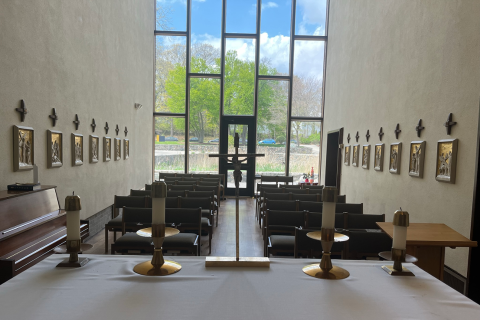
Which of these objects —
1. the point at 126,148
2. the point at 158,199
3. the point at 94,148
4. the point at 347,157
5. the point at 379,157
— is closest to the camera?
the point at 158,199

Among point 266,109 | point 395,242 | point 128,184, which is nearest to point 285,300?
point 395,242

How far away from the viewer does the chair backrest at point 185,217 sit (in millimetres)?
4074

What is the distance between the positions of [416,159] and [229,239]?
10.7 ft

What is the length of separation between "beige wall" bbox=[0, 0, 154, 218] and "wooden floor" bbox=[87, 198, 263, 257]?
2.35 feet

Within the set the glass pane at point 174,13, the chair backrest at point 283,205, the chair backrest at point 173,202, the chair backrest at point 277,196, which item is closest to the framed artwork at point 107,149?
the chair backrest at point 173,202

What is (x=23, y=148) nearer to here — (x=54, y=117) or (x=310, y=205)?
(x=54, y=117)

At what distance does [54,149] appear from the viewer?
4480mm

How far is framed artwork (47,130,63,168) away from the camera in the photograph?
4.33 metres

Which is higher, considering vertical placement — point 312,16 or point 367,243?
point 312,16

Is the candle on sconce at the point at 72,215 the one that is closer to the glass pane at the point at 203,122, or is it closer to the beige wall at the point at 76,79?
the beige wall at the point at 76,79

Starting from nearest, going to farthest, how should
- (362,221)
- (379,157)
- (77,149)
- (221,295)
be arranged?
(221,295)
(362,221)
(77,149)
(379,157)

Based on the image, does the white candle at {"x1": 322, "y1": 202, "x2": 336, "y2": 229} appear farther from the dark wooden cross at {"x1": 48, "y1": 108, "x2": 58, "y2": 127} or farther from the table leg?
the dark wooden cross at {"x1": 48, "y1": 108, "x2": 58, "y2": 127}

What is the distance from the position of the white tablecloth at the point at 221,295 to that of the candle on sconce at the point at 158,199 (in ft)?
0.91

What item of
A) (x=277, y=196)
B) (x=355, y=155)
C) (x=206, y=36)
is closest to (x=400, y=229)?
(x=277, y=196)
